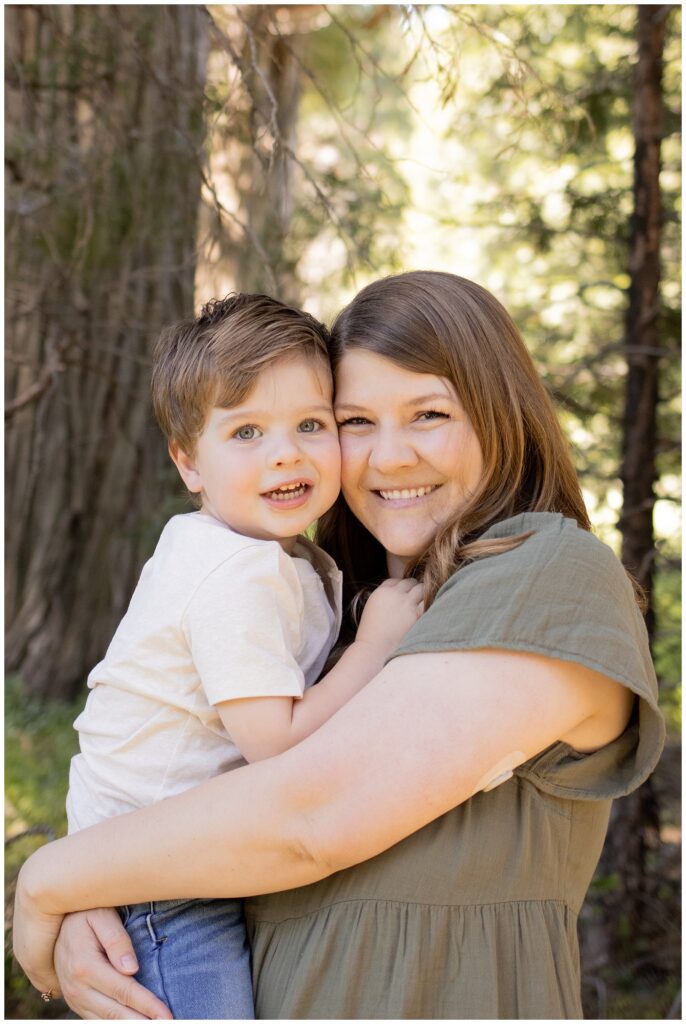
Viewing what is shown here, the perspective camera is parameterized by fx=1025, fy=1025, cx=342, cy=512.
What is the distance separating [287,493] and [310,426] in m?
0.14

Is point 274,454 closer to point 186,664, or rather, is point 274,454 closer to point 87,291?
point 186,664

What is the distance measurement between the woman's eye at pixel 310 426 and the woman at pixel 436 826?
14.3 inches

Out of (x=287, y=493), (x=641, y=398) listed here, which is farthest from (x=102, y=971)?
(x=641, y=398)

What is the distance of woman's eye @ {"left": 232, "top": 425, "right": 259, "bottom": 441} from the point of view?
1.89m

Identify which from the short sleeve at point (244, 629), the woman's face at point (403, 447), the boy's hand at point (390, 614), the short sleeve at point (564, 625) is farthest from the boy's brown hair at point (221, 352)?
the short sleeve at point (564, 625)

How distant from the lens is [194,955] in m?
1.63

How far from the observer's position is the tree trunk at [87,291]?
11.7 ft

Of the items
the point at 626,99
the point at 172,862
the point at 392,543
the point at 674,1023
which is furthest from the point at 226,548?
the point at 626,99

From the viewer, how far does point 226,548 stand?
173 centimetres

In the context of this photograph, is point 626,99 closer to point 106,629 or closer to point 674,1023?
point 106,629

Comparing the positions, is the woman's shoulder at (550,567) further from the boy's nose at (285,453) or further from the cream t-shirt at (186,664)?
the boy's nose at (285,453)

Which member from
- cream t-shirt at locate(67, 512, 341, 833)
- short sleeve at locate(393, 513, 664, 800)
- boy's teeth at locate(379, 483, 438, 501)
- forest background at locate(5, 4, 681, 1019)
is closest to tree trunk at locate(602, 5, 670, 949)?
forest background at locate(5, 4, 681, 1019)

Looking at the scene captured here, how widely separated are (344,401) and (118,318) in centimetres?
246

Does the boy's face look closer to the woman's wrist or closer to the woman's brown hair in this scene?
the woman's brown hair
